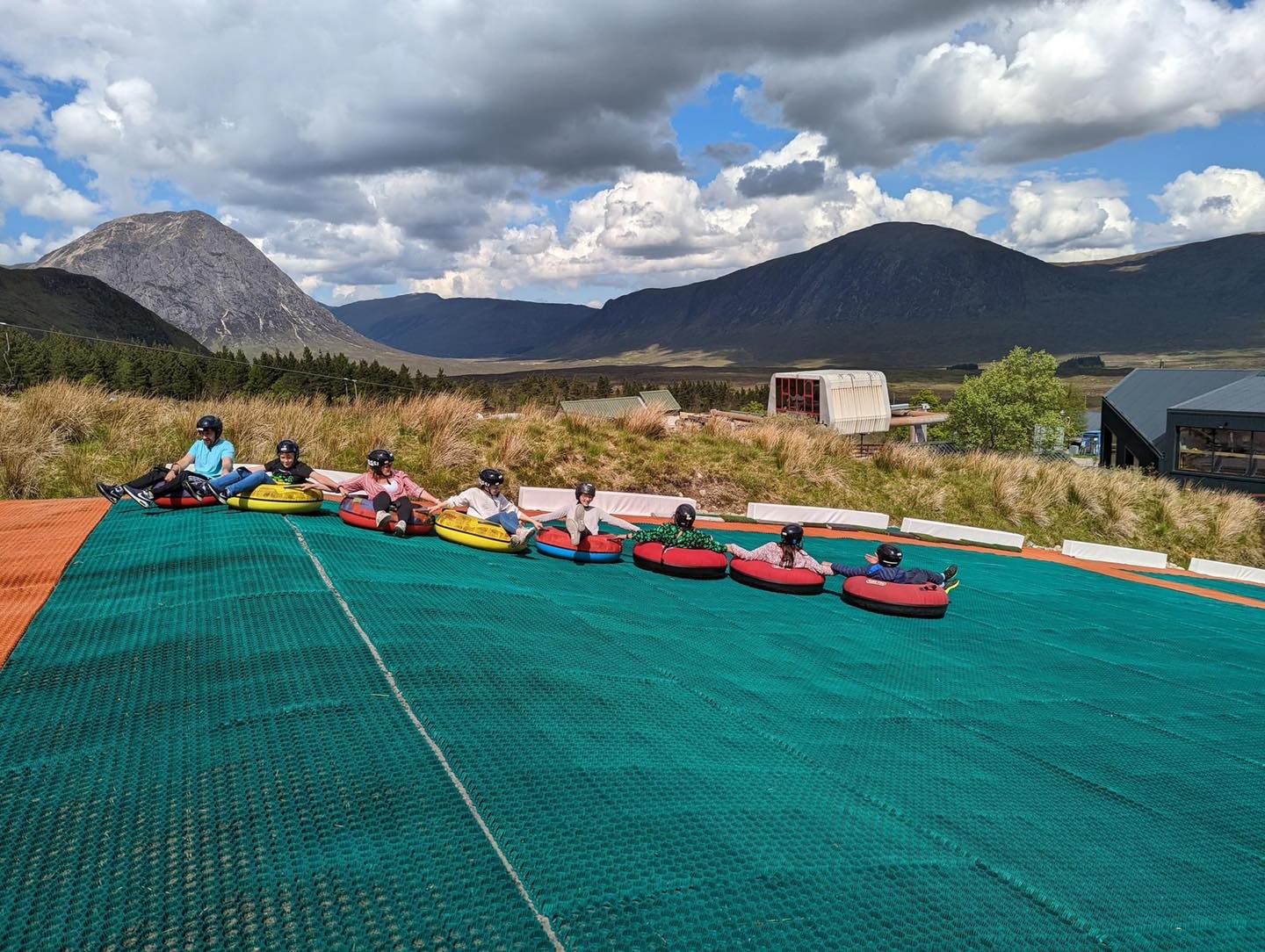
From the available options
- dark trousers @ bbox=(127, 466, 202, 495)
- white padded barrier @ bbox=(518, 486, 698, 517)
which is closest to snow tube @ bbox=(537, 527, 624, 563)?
dark trousers @ bbox=(127, 466, 202, 495)

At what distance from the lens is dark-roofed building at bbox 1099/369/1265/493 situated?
3525cm

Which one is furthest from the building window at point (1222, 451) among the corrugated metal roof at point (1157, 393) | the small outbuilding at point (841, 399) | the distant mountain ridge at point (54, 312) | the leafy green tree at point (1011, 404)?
the distant mountain ridge at point (54, 312)

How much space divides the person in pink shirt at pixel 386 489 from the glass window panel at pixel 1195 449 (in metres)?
40.5

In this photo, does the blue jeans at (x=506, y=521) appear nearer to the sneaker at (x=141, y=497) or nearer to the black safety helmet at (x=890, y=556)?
the sneaker at (x=141, y=497)

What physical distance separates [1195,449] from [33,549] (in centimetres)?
4540

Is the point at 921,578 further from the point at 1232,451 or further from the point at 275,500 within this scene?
the point at 1232,451

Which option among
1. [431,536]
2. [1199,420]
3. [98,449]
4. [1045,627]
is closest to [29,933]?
[431,536]

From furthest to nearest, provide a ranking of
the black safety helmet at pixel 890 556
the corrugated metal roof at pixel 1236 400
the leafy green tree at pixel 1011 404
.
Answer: the leafy green tree at pixel 1011 404 < the corrugated metal roof at pixel 1236 400 < the black safety helmet at pixel 890 556

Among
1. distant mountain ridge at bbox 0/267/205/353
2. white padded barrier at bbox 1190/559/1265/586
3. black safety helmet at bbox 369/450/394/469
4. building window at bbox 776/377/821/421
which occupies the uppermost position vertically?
distant mountain ridge at bbox 0/267/205/353

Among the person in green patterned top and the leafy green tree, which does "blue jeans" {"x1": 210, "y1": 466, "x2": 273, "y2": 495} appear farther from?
the leafy green tree

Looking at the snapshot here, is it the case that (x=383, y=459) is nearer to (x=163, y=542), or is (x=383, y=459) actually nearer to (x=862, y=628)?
(x=163, y=542)

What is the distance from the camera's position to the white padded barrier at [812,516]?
714 inches

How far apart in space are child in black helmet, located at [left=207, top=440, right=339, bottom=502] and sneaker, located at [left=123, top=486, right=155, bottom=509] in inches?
28.9

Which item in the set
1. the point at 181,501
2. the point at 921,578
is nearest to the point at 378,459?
the point at 181,501
